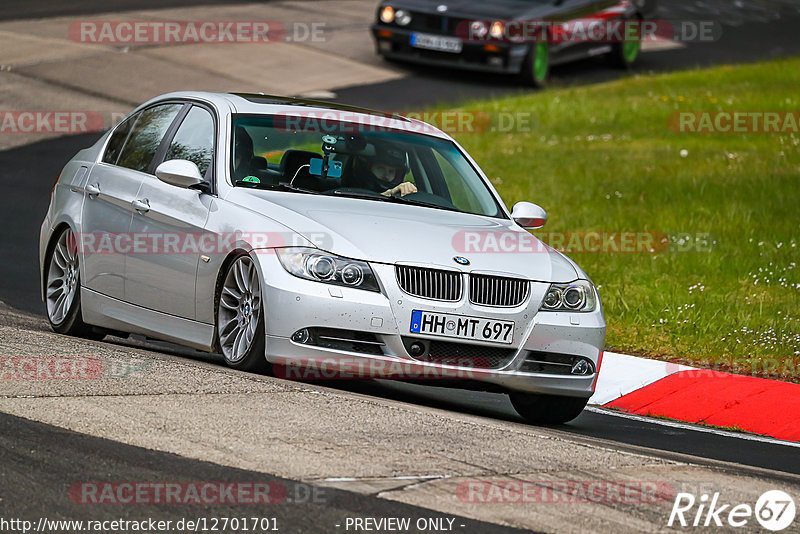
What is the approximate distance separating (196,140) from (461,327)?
7.58 ft

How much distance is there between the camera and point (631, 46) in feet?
82.9

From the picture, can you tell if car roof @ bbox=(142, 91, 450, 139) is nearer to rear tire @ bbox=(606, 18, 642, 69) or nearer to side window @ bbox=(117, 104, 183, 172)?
side window @ bbox=(117, 104, 183, 172)

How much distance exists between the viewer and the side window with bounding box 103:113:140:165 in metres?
9.25

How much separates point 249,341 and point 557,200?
8896mm

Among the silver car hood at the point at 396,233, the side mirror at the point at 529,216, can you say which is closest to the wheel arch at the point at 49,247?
the silver car hood at the point at 396,233

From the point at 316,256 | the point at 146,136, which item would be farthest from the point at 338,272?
the point at 146,136

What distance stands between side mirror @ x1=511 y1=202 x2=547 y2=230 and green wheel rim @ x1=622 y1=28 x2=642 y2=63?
1700 centimetres

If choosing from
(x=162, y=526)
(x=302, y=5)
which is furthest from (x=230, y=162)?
(x=302, y=5)

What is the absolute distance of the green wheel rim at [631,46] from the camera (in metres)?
25.1

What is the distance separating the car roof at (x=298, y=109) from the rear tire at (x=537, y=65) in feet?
43.8

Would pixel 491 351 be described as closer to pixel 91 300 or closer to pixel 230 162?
pixel 230 162

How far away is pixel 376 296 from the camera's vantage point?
712 centimetres

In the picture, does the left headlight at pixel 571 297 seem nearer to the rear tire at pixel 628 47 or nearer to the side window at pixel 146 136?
the side window at pixel 146 136

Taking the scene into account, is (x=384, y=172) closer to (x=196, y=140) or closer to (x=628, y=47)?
(x=196, y=140)
